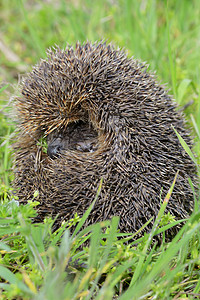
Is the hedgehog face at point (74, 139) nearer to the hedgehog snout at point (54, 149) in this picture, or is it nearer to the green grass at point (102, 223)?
the hedgehog snout at point (54, 149)

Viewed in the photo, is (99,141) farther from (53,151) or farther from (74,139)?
(53,151)

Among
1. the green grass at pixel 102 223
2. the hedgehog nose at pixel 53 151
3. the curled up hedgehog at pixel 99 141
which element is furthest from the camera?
the hedgehog nose at pixel 53 151

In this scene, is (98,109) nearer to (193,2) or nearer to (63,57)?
(63,57)

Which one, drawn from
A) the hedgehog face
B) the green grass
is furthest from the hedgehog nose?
the green grass

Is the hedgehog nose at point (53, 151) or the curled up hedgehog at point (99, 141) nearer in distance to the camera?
the curled up hedgehog at point (99, 141)

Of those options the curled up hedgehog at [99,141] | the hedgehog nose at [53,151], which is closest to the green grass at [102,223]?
the curled up hedgehog at [99,141]

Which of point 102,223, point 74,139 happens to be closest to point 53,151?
point 74,139

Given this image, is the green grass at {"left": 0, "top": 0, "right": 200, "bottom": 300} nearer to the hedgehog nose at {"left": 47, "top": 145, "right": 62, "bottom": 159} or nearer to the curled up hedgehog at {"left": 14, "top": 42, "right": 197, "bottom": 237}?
the curled up hedgehog at {"left": 14, "top": 42, "right": 197, "bottom": 237}
